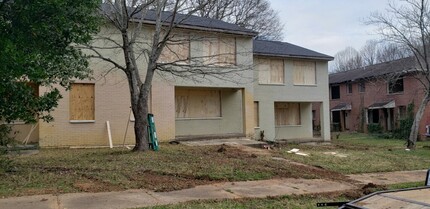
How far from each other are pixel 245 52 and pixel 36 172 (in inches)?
525

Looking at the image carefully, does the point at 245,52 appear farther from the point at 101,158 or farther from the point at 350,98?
the point at 350,98

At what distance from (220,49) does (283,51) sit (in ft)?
17.0

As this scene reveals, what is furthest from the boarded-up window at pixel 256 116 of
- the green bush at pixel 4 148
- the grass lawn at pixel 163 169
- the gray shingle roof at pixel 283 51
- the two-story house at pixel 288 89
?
the green bush at pixel 4 148

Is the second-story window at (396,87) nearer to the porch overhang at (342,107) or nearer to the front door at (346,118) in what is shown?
the porch overhang at (342,107)

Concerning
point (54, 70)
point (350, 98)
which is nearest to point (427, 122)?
point (350, 98)

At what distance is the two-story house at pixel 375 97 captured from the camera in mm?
32062

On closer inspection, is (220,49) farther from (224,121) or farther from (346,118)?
(346,118)

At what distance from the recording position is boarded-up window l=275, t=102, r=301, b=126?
1027 inches

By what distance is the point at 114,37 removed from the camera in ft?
61.8

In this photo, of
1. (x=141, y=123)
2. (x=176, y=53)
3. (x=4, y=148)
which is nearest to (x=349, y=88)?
(x=176, y=53)

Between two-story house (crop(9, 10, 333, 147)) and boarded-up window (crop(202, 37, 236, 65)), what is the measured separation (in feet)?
0.17

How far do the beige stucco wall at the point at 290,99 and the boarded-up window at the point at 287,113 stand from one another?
325mm

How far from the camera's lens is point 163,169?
37.5 ft

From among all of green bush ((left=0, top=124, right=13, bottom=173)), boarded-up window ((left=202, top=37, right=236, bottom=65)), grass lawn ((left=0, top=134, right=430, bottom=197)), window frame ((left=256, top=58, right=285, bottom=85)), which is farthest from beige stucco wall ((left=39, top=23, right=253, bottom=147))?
green bush ((left=0, top=124, right=13, bottom=173))
